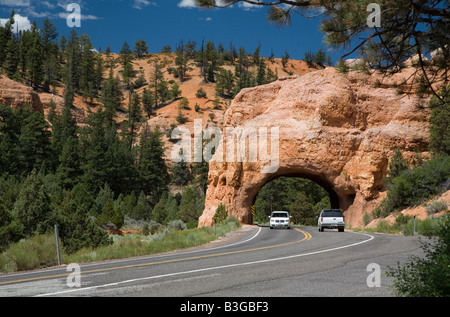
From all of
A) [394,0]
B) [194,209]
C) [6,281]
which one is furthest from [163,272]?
[194,209]

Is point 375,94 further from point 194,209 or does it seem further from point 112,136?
point 112,136

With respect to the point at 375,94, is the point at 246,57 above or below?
above

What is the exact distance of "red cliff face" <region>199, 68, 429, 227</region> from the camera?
34.5 metres

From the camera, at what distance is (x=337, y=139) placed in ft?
116

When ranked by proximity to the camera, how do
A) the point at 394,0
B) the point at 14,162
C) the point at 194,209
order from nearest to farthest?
the point at 394,0 < the point at 194,209 < the point at 14,162

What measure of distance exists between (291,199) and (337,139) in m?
33.6

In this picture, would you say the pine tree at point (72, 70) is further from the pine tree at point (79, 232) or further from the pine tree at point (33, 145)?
the pine tree at point (79, 232)

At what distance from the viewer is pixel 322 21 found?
26.5 feet

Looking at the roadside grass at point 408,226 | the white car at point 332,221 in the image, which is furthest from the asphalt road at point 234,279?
the white car at point 332,221

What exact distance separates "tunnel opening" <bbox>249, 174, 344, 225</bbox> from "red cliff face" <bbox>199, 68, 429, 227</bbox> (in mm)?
23324

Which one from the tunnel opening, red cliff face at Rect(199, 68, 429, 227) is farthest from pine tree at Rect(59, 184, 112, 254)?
the tunnel opening

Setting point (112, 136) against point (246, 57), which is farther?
point (246, 57)

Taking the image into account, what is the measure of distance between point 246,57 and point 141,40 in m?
41.6
